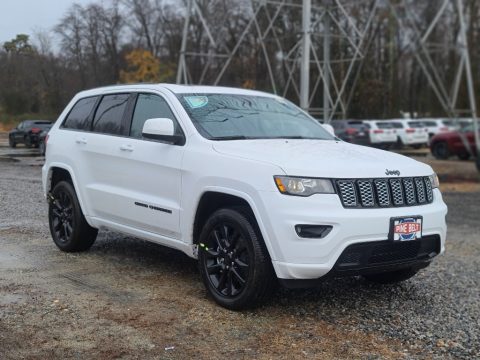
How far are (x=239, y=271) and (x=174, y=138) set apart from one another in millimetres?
1360

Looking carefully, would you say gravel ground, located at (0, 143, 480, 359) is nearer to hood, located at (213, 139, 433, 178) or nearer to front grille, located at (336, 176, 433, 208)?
front grille, located at (336, 176, 433, 208)

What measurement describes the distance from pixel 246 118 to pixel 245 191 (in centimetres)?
138

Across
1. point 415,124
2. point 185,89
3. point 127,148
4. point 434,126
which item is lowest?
point 434,126

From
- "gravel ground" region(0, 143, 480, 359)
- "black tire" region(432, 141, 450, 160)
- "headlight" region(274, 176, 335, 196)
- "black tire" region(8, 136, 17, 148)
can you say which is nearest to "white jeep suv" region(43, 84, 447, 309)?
"headlight" region(274, 176, 335, 196)

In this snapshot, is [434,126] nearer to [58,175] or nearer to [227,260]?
[58,175]

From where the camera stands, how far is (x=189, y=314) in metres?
4.83

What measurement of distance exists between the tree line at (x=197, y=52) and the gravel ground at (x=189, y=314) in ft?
20.1

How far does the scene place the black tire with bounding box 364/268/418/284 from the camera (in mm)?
5707

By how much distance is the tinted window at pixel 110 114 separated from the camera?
636 cm

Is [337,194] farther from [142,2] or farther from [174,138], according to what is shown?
[142,2]

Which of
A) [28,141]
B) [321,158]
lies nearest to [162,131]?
[321,158]

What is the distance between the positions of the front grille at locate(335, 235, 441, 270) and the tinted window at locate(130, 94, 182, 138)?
7.36ft

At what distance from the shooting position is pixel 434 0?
A: 650 inches

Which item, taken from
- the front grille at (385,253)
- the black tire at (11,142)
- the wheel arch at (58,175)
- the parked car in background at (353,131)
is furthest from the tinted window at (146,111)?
the parked car in background at (353,131)
